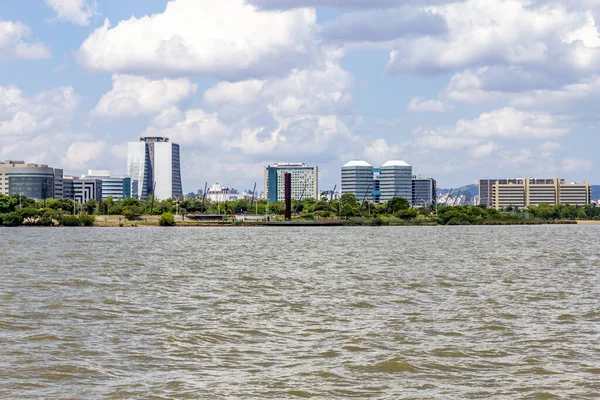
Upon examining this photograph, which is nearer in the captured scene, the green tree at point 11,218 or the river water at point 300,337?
the river water at point 300,337

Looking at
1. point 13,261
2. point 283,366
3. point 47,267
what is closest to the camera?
point 283,366

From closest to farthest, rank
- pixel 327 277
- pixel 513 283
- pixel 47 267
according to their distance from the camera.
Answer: pixel 513 283, pixel 327 277, pixel 47 267

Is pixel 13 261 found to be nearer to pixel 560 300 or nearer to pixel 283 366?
pixel 560 300

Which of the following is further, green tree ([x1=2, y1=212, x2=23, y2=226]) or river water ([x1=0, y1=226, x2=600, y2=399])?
green tree ([x1=2, y1=212, x2=23, y2=226])

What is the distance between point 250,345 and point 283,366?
303 centimetres

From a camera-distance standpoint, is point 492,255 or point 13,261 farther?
point 492,255

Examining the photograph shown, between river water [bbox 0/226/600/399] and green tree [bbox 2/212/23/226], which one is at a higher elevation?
green tree [bbox 2/212/23/226]

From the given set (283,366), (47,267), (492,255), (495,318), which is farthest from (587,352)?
(492,255)

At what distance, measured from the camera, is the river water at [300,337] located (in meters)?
17.5

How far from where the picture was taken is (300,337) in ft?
77.7

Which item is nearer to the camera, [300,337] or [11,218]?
[300,337]

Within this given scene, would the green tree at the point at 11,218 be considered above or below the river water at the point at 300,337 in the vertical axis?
above

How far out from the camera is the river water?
688 inches

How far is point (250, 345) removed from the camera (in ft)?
73.3
